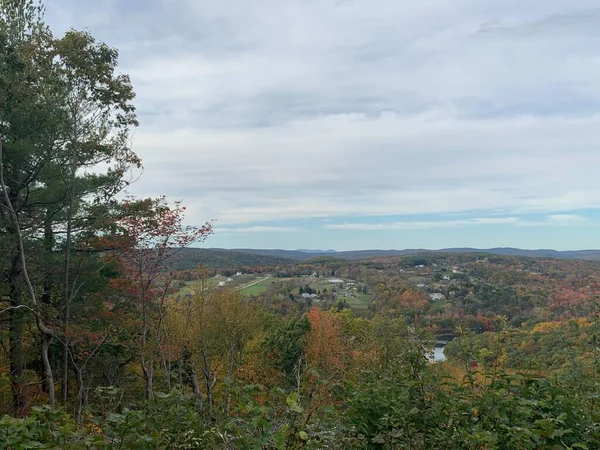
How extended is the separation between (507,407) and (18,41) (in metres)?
8.64

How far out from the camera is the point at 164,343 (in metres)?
15.9

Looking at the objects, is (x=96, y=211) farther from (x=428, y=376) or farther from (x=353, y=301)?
(x=353, y=301)

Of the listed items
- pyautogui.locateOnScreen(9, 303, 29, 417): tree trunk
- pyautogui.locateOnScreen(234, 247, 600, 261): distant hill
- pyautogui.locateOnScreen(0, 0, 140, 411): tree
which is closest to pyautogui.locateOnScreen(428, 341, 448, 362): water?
pyautogui.locateOnScreen(0, 0, 140, 411): tree

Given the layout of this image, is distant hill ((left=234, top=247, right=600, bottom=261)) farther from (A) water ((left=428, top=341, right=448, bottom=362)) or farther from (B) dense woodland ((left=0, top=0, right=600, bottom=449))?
(A) water ((left=428, top=341, right=448, bottom=362))

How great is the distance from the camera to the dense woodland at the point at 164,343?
2.30m

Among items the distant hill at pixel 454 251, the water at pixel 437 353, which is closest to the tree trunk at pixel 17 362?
the water at pixel 437 353

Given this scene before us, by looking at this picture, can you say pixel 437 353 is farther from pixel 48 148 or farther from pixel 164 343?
pixel 164 343

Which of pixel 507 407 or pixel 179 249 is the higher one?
pixel 179 249

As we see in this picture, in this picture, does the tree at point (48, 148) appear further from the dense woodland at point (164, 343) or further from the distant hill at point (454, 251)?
the distant hill at point (454, 251)

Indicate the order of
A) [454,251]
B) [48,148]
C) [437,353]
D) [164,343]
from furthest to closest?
[454,251], [164,343], [48,148], [437,353]

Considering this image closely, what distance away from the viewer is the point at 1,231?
961cm

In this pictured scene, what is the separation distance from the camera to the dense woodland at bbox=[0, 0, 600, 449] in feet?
7.55

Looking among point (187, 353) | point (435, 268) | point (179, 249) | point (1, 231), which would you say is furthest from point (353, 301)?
point (1, 231)

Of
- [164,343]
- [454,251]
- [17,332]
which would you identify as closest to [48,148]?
[17,332]
